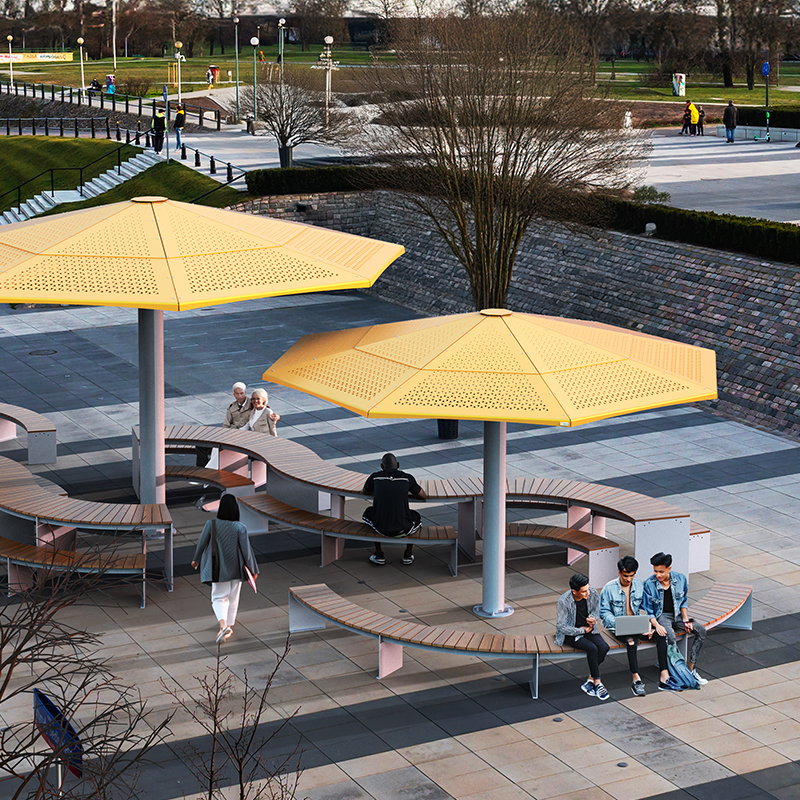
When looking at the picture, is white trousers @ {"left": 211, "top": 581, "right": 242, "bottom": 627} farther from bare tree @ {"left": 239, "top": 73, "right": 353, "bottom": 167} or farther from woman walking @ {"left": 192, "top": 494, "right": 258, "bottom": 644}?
bare tree @ {"left": 239, "top": 73, "right": 353, "bottom": 167}

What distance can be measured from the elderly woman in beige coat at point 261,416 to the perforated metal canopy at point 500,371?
3727mm

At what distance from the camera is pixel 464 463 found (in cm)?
1582

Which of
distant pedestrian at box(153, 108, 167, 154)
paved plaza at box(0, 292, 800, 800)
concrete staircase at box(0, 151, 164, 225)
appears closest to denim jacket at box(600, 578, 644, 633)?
paved plaza at box(0, 292, 800, 800)

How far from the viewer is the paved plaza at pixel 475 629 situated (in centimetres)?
848

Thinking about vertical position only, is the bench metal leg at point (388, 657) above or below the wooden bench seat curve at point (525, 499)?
below

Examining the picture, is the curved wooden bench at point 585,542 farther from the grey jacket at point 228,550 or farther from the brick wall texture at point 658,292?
the brick wall texture at point 658,292

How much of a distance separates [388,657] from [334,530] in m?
2.37

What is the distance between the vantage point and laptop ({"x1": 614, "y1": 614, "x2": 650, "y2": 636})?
9.68 m

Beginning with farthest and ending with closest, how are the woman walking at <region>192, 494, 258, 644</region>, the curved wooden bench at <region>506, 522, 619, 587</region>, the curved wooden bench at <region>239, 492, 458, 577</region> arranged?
the curved wooden bench at <region>239, 492, 458, 577</region> < the curved wooden bench at <region>506, 522, 619, 587</region> < the woman walking at <region>192, 494, 258, 644</region>

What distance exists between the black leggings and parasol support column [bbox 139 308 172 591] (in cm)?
529

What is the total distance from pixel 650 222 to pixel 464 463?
349 inches

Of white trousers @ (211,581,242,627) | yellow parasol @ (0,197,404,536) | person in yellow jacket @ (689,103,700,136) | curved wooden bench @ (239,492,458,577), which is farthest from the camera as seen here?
person in yellow jacket @ (689,103,700,136)

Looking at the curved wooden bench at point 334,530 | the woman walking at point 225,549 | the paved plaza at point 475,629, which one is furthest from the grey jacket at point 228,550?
the curved wooden bench at point 334,530

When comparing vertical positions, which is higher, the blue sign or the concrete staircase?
the concrete staircase
